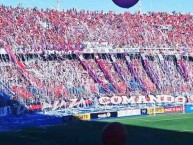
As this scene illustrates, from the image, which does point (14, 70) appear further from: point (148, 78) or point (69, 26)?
point (148, 78)

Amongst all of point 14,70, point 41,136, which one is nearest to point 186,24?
point 14,70

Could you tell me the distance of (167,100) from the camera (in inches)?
1241

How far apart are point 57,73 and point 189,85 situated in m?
11.6

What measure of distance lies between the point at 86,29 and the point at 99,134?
18.6 metres

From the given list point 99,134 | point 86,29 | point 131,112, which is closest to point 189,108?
point 131,112

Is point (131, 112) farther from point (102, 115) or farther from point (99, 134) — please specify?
point (99, 134)

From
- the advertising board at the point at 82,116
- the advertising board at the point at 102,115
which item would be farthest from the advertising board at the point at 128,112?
the advertising board at the point at 82,116

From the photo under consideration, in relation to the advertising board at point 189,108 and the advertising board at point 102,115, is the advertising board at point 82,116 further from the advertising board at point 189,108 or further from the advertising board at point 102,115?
the advertising board at point 189,108

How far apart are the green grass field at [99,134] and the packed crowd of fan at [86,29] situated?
10428mm

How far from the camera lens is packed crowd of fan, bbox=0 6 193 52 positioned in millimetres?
33750

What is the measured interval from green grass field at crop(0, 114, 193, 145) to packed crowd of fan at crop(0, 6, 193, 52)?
10.4 meters

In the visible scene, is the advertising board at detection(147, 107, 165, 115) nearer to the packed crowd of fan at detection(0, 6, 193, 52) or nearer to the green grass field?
the green grass field

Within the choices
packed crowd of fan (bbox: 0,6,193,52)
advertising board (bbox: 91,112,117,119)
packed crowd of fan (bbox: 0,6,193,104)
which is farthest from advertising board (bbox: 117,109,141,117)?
packed crowd of fan (bbox: 0,6,193,52)

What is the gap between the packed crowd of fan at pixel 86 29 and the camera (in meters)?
33.8
